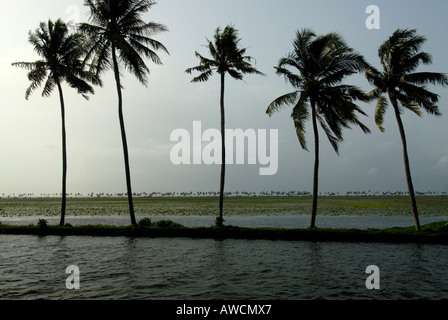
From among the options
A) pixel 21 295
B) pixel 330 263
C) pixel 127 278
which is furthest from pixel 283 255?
pixel 21 295

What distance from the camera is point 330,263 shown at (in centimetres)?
1527

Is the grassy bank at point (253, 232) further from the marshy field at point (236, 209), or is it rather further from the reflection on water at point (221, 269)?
the marshy field at point (236, 209)

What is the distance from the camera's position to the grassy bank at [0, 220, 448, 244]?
2059 cm

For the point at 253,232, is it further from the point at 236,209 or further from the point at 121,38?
the point at 236,209

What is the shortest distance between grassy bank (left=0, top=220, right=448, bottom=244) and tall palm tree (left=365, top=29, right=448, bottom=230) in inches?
57.4

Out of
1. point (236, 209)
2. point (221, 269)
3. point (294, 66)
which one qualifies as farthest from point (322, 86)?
point (236, 209)

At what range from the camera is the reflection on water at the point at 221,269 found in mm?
10953

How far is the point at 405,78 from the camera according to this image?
2197 cm

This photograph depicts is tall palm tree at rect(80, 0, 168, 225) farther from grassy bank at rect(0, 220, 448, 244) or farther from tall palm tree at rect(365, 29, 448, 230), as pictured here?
tall palm tree at rect(365, 29, 448, 230)

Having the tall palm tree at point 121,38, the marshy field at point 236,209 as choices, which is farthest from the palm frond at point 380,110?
the marshy field at point 236,209

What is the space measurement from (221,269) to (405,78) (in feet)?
57.8

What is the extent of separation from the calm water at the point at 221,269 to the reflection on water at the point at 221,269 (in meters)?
0.04

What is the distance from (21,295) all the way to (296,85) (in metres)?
20.0
